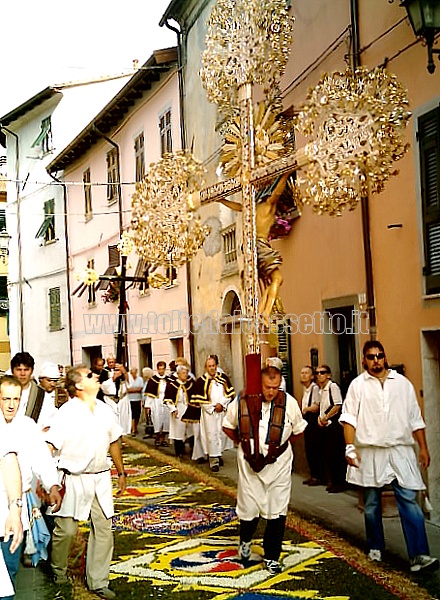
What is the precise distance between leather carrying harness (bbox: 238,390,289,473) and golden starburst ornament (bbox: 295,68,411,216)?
1.20 meters

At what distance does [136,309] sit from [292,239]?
4.35 meters

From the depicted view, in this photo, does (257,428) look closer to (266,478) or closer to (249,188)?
(266,478)

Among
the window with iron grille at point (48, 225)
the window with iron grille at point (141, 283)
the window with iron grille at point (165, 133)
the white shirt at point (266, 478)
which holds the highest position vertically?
the window with iron grille at point (165, 133)

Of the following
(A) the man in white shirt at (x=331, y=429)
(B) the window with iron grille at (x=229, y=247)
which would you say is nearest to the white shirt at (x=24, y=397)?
(A) the man in white shirt at (x=331, y=429)

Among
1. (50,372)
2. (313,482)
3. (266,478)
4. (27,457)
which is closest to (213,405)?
(313,482)

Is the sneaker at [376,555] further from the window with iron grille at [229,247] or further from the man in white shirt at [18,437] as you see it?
the window with iron grille at [229,247]

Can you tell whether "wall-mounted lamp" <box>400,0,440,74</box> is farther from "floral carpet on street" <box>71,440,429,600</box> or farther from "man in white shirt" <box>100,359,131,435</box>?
"man in white shirt" <box>100,359,131,435</box>

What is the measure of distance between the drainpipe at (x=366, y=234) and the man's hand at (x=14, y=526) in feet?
14.7

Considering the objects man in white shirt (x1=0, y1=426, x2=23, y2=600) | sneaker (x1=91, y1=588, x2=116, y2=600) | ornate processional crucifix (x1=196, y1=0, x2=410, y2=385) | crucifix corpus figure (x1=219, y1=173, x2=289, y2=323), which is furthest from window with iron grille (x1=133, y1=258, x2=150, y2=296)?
man in white shirt (x1=0, y1=426, x2=23, y2=600)

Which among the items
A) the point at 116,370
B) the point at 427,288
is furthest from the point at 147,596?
the point at 116,370

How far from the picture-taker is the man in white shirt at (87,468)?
5.61 meters

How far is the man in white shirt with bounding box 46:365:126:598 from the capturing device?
5609 mm

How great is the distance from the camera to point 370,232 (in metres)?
8.36

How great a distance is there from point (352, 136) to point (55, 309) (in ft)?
33.2
